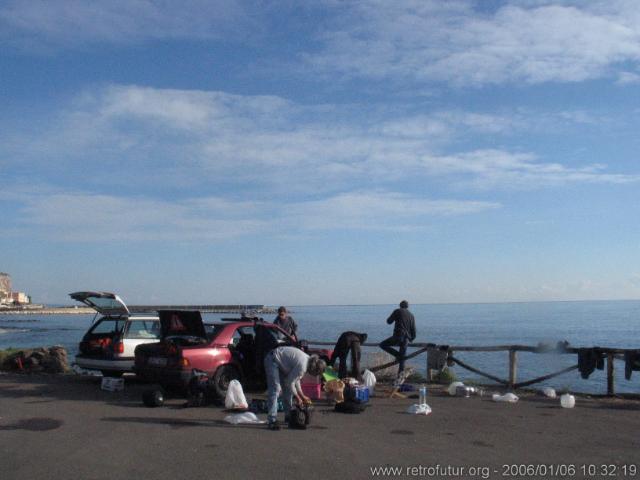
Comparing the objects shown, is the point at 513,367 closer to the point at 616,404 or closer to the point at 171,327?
the point at 616,404

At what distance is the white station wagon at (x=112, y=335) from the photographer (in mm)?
13570

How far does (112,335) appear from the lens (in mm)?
14000

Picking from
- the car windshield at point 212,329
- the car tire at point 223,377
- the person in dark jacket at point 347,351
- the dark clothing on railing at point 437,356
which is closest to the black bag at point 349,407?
the person in dark jacket at point 347,351

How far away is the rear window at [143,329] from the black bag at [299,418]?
620 centimetres

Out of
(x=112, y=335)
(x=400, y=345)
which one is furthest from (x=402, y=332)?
(x=112, y=335)

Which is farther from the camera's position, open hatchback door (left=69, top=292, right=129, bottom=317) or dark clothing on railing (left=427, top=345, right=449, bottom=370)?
dark clothing on railing (left=427, top=345, right=449, bottom=370)

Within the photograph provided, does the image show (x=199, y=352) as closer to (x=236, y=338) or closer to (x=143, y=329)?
(x=236, y=338)

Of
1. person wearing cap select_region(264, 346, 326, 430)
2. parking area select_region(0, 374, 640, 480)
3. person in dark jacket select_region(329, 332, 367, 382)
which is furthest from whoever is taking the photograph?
person in dark jacket select_region(329, 332, 367, 382)

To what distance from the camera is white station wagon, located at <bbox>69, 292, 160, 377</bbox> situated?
1357 centimetres

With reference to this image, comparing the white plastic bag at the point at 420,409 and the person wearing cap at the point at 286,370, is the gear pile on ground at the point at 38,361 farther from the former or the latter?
the white plastic bag at the point at 420,409

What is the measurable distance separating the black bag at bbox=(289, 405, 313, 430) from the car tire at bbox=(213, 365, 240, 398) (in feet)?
8.21

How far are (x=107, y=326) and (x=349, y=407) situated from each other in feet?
22.2

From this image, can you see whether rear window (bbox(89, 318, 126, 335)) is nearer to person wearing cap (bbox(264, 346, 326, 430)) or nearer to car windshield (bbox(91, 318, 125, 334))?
car windshield (bbox(91, 318, 125, 334))

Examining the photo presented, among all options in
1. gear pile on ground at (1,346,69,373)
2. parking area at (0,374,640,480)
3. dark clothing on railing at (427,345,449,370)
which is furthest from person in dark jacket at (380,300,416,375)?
gear pile on ground at (1,346,69,373)
